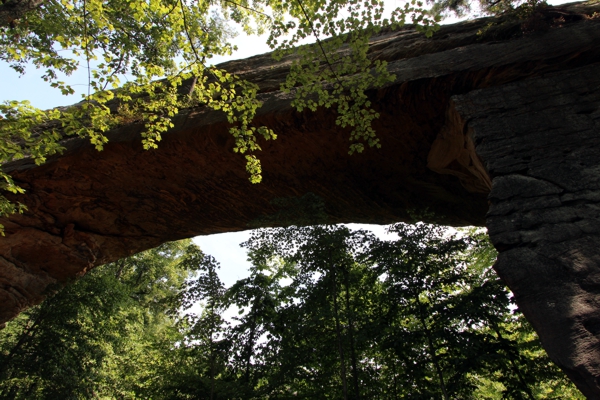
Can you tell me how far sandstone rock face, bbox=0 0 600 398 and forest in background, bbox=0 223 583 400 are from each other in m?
1.15

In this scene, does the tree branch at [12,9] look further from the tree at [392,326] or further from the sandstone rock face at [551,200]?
the sandstone rock face at [551,200]

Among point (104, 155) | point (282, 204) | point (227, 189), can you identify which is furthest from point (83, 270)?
point (282, 204)

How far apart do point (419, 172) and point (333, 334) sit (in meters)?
3.50

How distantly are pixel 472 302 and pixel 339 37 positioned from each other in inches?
159

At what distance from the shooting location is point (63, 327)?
26.4 feet

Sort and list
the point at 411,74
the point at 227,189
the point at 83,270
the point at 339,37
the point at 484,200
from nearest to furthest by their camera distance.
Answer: the point at 339,37 < the point at 411,74 < the point at 484,200 < the point at 227,189 < the point at 83,270

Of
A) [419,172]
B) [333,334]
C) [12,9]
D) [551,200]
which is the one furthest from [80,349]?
[551,200]

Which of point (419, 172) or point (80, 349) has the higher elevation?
point (419, 172)

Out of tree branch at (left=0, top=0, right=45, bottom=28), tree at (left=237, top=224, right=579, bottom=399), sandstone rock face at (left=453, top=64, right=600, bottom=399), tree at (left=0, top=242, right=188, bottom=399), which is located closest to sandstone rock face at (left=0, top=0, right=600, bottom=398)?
sandstone rock face at (left=453, top=64, right=600, bottom=399)

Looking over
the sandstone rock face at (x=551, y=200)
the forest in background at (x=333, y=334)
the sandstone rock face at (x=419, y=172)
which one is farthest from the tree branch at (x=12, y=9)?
the sandstone rock face at (x=551, y=200)

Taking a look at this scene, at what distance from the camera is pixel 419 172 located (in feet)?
22.1

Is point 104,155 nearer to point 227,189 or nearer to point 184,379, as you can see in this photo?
point 227,189

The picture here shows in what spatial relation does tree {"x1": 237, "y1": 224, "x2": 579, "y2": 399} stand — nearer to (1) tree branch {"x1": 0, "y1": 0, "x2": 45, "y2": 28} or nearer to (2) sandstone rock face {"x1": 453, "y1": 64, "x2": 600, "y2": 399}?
(2) sandstone rock face {"x1": 453, "y1": 64, "x2": 600, "y2": 399}

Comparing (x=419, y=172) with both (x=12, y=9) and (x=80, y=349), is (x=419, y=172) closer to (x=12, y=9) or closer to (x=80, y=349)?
(x=12, y=9)
